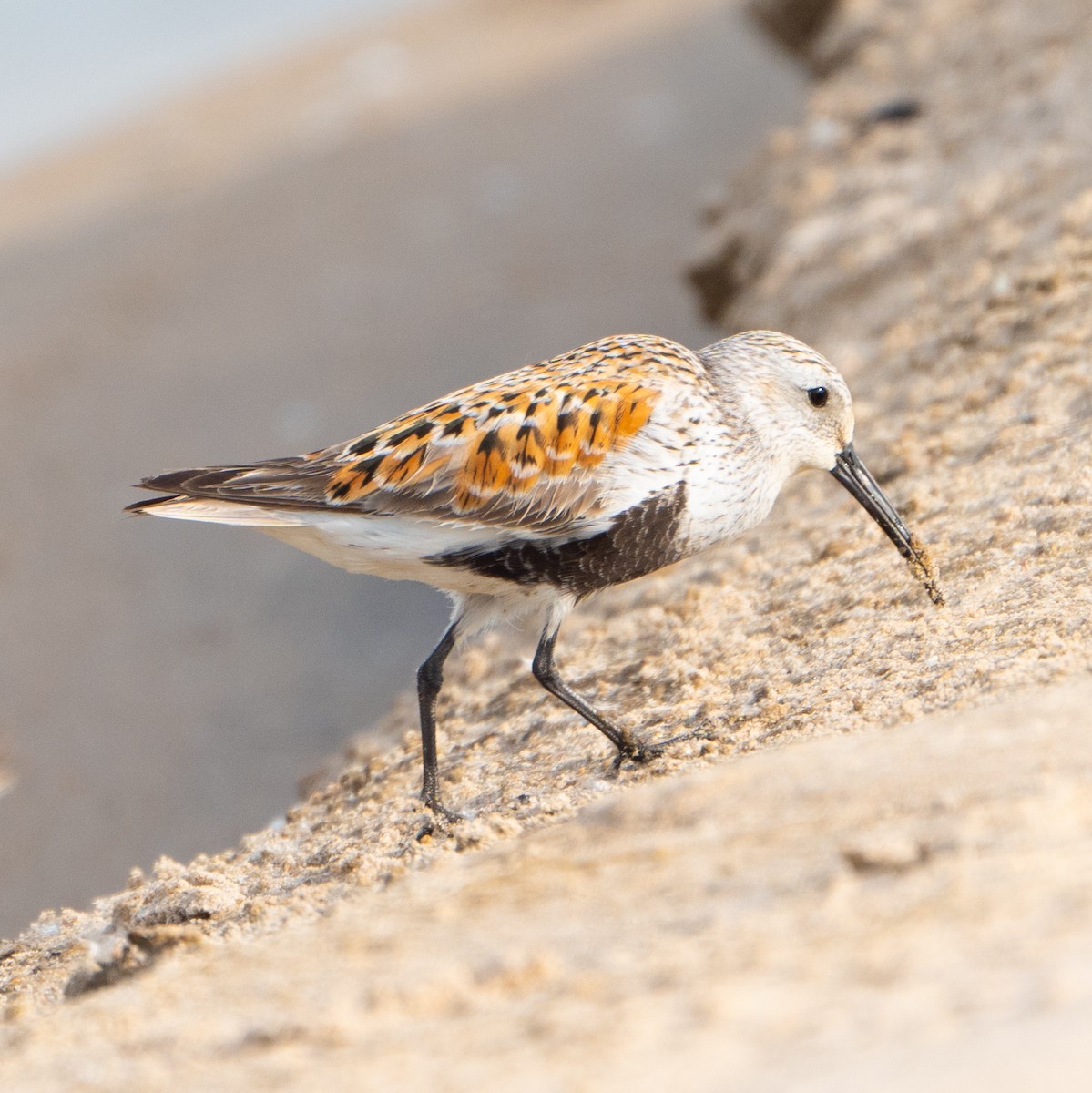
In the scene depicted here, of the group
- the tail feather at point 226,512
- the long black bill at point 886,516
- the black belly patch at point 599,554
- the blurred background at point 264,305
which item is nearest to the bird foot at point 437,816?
the black belly patch at point 599,554

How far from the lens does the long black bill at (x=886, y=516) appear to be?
17.1 ft

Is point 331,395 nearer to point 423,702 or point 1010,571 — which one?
point 423,702

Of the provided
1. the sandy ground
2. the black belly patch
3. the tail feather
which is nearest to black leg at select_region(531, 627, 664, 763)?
the sandy ground

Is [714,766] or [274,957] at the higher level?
[274,957]

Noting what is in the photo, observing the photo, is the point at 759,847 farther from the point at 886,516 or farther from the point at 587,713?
the point at 886,516

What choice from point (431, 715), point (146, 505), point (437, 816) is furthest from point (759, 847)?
point (146, 505)

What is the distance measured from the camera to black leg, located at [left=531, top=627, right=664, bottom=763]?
4.84 m

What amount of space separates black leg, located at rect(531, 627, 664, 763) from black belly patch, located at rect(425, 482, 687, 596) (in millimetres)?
289

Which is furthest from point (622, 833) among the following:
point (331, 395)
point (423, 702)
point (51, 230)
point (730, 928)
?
point (51, 230)

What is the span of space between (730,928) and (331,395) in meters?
7.80

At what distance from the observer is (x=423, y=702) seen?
531cm

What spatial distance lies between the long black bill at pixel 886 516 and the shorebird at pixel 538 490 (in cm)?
1

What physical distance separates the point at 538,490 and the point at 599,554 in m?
0.30

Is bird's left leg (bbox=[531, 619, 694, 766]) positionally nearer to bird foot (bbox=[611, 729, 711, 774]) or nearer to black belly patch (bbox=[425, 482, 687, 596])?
bird foot (bbox=[611, 729, 711, 774])
